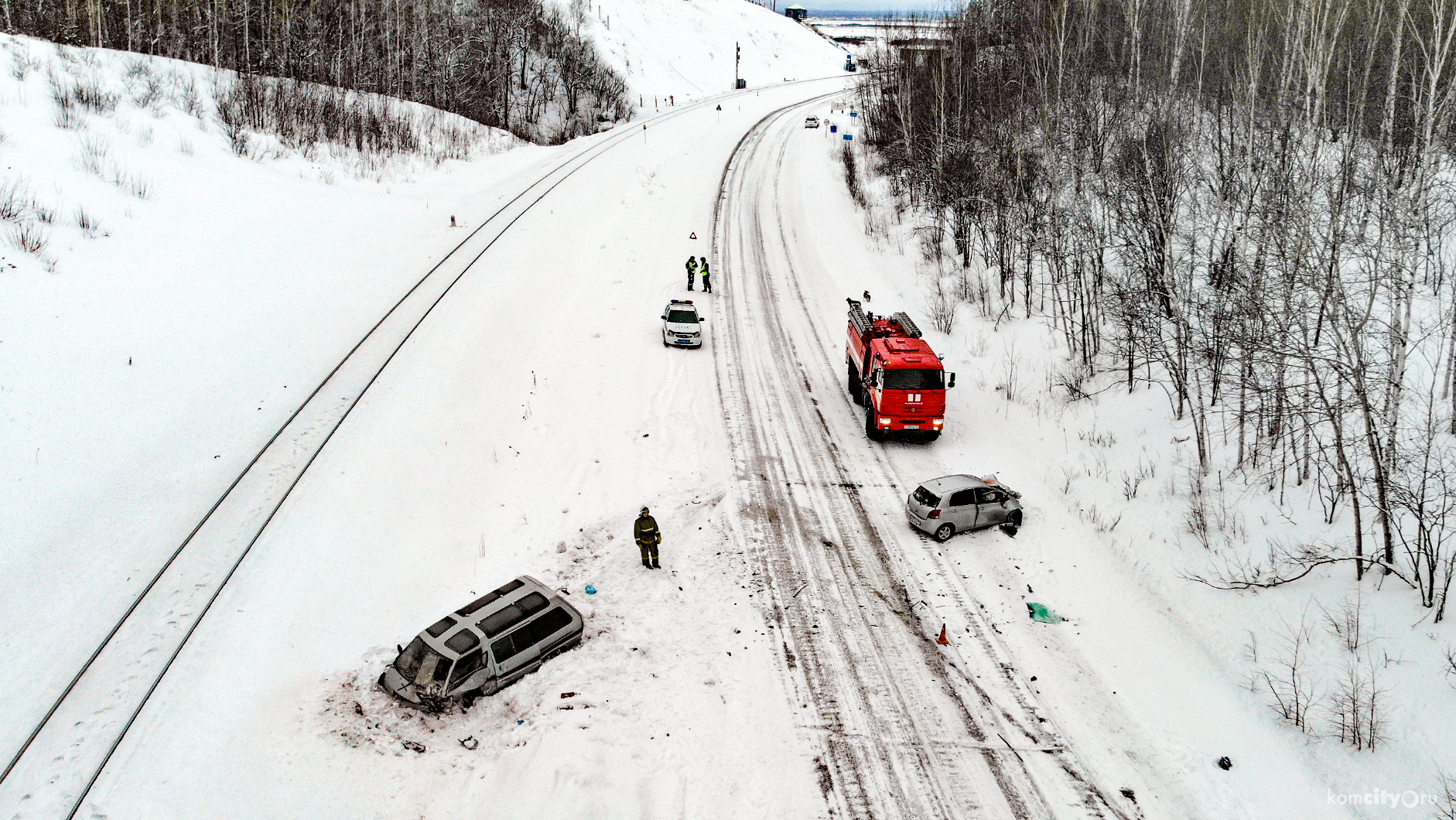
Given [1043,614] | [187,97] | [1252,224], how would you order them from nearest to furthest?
[1043,614] → [1252,224] → [187,97]

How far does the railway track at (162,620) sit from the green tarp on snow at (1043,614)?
14.5 meters

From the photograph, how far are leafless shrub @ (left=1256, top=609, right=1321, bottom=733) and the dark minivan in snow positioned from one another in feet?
37.0

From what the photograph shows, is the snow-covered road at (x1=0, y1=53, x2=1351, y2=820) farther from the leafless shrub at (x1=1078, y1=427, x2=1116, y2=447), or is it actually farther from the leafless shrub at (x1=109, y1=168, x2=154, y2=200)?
the leafless shrub at (x1=109, y1=168, x2=154, y2=200)

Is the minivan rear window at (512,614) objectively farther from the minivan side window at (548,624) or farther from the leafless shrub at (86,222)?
the leafless shrub at (86,222)

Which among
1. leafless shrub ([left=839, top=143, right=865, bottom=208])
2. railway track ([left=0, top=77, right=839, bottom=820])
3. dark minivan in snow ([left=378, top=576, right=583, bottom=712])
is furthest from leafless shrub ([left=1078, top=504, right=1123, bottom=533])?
leafless shrub ([left=839, top=143, right=865, bottom=208])

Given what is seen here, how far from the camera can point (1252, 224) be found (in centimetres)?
1894

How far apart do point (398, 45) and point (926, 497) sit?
5904 cm

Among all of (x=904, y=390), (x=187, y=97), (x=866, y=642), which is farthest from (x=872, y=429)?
(x=187, y=97)

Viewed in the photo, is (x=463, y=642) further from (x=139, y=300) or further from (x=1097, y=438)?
(x=139, y=300)

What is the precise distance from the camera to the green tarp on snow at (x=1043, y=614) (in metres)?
14.9

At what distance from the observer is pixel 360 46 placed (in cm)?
5753

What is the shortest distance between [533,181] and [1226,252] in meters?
36.3

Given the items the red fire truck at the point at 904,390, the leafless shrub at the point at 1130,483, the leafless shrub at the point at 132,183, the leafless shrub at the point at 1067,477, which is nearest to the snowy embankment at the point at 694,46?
the leafless shrub at the point at 132,183

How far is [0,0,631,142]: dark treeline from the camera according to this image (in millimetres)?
45625
